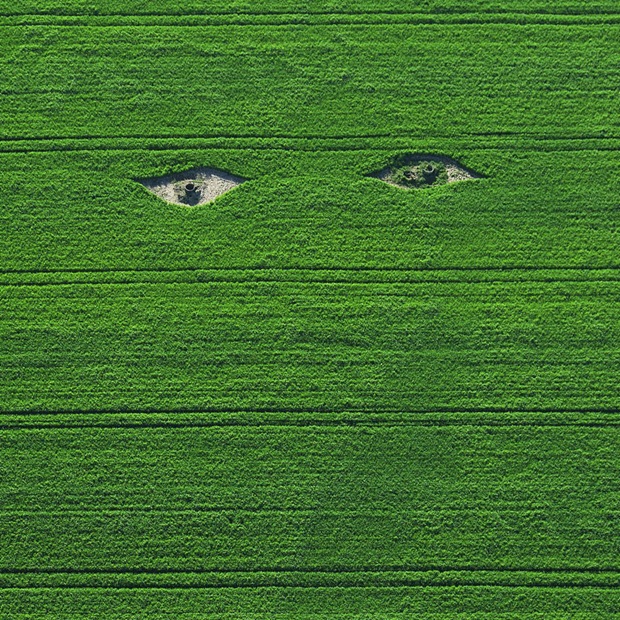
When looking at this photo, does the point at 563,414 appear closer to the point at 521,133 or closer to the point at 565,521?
the point at 565,521

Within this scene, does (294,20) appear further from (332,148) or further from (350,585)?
(350,585)

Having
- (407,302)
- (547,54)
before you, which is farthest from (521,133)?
(407,302)

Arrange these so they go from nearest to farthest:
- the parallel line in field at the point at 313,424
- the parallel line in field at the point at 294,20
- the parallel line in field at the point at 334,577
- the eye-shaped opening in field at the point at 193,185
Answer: the parallel line in field at the point at 334,577 → the parallel line in field at the point at 313,424 → the eye-shaped opening in field at the point at 193,185 → the parallel line in field at the point at 294,20

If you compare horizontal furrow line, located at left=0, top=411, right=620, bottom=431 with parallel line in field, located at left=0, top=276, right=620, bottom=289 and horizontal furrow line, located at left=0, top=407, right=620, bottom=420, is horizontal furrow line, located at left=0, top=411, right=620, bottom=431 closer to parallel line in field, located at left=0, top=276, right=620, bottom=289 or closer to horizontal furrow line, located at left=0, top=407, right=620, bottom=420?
horizontal furrow line, located at left=0, top=407, right=620, bottom=420

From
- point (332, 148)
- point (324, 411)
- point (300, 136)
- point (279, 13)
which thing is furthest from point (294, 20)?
point (324, 411)

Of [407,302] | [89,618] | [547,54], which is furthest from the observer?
[547,54]

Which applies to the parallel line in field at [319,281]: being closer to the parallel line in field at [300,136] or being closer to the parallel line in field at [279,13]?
the parallel line in field at [300,136]

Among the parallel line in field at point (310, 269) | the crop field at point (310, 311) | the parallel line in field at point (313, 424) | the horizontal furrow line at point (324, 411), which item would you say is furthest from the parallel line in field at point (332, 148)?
the parallel line in field at point (313, 424)
